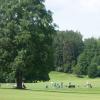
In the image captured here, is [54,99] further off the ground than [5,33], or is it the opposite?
[5,33]

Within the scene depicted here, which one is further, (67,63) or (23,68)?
(67,63)

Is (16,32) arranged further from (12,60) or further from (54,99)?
(54,99)

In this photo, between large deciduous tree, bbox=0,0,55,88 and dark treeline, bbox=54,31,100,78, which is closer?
large deciduous tree, bbox=0,0,55,88

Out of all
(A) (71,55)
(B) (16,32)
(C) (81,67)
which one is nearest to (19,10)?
(B) (16,32)

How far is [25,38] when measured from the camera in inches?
2245

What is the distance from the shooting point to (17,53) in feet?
A: 190

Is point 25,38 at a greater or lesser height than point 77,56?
lesser

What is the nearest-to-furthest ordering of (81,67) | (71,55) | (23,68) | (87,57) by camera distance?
(23,68)
(81,67)
(87,57)
(71,55)

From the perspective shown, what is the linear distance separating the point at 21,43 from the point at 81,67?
110 meters

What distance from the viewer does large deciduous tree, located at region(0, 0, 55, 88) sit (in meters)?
57.7

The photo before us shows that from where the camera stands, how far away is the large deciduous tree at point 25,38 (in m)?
57.7

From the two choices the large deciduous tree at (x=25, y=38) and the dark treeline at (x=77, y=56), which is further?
the dark treeline at (x=77, y=56)

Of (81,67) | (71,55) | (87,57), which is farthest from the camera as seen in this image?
(71,55)

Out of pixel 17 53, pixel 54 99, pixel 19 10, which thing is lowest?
pixel 54 99
